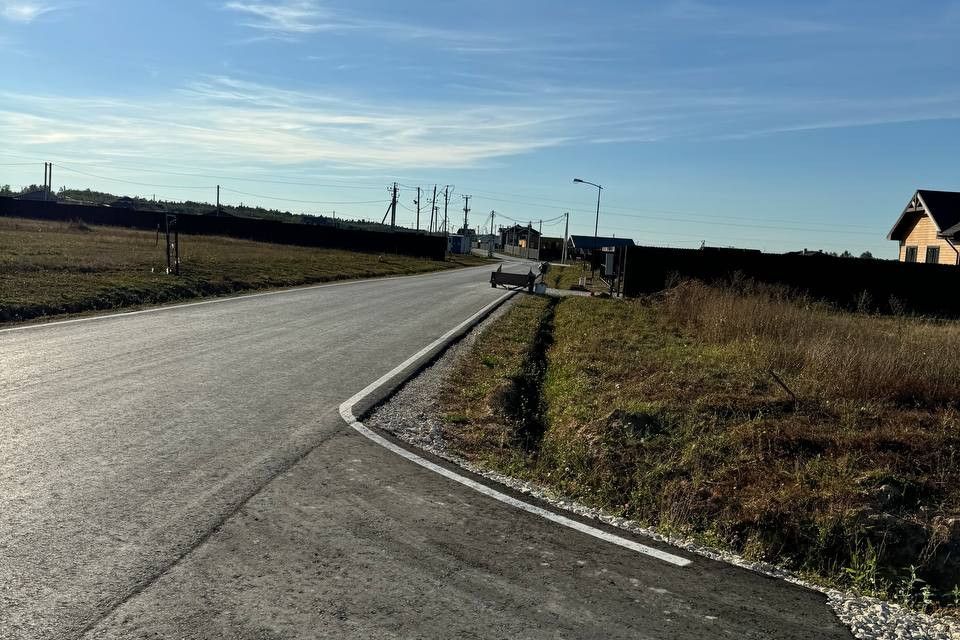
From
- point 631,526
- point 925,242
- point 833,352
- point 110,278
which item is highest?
point 925,242

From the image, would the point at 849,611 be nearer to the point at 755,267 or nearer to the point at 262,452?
the point at 262,452

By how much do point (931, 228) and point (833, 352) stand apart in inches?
1226

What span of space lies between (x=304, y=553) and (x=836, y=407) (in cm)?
584

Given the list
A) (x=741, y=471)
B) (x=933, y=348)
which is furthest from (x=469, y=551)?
(x=933, y=348)

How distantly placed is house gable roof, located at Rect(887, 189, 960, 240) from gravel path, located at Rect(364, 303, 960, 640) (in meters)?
30.9

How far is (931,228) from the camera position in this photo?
117 feet

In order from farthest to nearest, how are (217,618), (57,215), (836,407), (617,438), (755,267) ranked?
1. (57,215)
2. (755,267)
3. (836,407)
4. (617,438)
5. (217,618)

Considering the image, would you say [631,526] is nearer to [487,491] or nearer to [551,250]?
[487,491]

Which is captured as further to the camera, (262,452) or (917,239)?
(917,239)

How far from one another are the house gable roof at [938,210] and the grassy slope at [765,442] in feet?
83.1

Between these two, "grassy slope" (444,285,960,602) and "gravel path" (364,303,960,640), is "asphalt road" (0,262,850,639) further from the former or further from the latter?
"grassy slope" (444,285,960,602)

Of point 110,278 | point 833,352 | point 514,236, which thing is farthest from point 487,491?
point 514,236

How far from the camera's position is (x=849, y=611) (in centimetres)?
404

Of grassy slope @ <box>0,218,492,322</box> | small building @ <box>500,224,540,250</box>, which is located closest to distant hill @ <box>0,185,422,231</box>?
small building @ <box>500,224,540,250</box>
